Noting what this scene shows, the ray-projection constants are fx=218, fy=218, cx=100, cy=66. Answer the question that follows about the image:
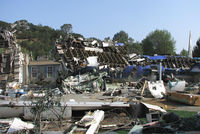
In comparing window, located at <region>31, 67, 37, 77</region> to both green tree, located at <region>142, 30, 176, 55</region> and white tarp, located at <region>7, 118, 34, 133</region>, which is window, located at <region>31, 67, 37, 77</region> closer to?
white tarp, located at <region>7, 118, 34, 133</region>

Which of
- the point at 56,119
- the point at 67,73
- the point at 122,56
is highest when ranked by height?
the point at 122,56

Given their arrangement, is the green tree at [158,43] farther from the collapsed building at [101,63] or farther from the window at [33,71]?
the window at [33,71]

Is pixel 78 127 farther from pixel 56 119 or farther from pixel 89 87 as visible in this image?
pixel 89 87

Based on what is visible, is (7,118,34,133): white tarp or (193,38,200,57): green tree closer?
(7,118,34,133): white tarp

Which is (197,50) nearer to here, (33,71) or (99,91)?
(33,71)

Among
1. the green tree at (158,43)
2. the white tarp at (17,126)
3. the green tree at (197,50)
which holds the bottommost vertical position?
the white tarp at (17,126)

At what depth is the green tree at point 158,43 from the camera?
173 feet

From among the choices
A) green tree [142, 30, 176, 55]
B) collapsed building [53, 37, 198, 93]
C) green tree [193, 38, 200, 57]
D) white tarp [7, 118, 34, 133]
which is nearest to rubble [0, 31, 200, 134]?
collapsed building [53, 37, 198, 93]

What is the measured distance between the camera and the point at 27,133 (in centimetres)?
537

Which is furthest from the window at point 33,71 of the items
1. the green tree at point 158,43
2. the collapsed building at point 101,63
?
the green tree at point 158,43

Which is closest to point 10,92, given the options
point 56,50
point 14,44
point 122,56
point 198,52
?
point 14,44

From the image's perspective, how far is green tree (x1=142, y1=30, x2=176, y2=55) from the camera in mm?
52719

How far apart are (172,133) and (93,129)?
6.72ft

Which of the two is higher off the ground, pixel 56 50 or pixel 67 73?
pixel 56 50
